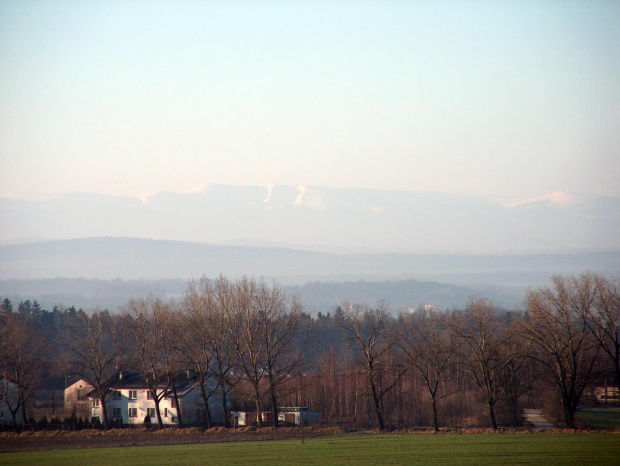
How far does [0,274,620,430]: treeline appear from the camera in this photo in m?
52.7

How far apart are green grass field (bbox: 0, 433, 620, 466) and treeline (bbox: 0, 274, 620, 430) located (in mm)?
9715

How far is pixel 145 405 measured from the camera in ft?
220

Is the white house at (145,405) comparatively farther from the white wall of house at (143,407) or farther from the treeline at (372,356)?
the treeline at (372,356)

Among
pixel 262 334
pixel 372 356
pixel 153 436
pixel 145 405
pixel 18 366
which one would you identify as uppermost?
pixel 262 334

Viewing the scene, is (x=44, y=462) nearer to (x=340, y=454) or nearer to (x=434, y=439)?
(x=340, y=454)

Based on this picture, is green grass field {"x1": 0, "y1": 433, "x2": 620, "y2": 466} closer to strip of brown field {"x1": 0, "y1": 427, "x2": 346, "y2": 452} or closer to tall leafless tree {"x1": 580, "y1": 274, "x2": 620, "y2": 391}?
strip of brown field {"x1": 0, "y1": 427, "x2": 346, "y2": 452}

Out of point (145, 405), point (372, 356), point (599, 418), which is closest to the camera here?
point (599, 418)

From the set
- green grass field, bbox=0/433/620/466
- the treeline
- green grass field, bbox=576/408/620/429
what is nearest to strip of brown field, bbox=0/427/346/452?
the treeline

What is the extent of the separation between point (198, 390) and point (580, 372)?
3763cm

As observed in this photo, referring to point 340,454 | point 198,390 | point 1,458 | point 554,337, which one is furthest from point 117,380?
point 554,337

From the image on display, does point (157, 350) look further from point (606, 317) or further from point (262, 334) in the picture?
point (606, 317)

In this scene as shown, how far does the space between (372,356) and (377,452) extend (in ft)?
68.3

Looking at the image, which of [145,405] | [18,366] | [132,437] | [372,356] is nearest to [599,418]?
[372,356]

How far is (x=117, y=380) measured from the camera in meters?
70.6
